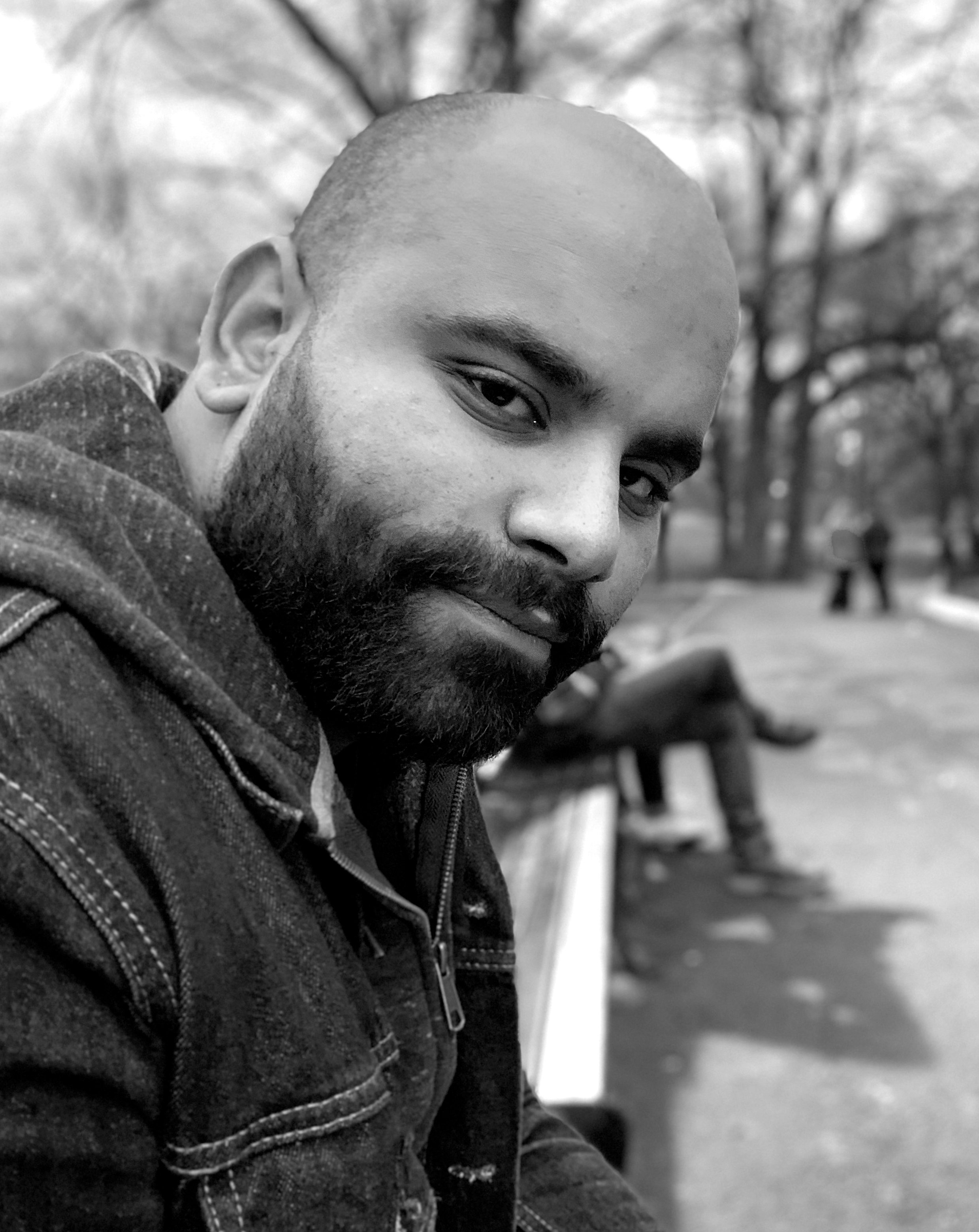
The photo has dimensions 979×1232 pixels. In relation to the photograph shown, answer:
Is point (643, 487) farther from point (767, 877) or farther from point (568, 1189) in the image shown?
point (767, 877)

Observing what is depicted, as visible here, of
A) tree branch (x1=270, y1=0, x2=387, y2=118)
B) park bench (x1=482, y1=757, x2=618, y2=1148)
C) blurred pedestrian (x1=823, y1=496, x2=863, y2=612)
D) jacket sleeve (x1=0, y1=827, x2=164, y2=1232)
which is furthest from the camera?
blurred pedestrian (x1=823, y1=496, x2=863, y2=612)

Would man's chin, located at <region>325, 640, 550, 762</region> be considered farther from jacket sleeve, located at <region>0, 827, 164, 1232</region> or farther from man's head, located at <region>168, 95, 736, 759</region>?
jacket sleeve, located at <region>0, 827, 164, 1232</region>

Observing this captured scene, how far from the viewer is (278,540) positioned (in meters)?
1.21

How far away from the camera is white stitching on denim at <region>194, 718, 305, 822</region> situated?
107cm

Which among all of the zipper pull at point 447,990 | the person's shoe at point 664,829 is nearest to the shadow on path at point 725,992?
the person's shoe at point 664,829

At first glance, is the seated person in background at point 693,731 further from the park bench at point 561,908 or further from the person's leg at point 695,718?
the park bench at point 561,908

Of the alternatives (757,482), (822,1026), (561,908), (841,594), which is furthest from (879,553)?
(561,908)

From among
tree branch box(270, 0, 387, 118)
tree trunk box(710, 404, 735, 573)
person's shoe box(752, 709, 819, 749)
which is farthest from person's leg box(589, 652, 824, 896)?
tree trunk box(710, 404, 735, 573)

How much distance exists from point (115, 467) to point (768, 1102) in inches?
113

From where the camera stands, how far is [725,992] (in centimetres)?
407

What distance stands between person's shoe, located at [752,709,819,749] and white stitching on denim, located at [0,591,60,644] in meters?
5.22

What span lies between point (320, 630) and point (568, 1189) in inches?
37.2

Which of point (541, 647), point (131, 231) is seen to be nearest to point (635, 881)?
point (541, 647)

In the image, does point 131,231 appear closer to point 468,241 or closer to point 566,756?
point 566,756
